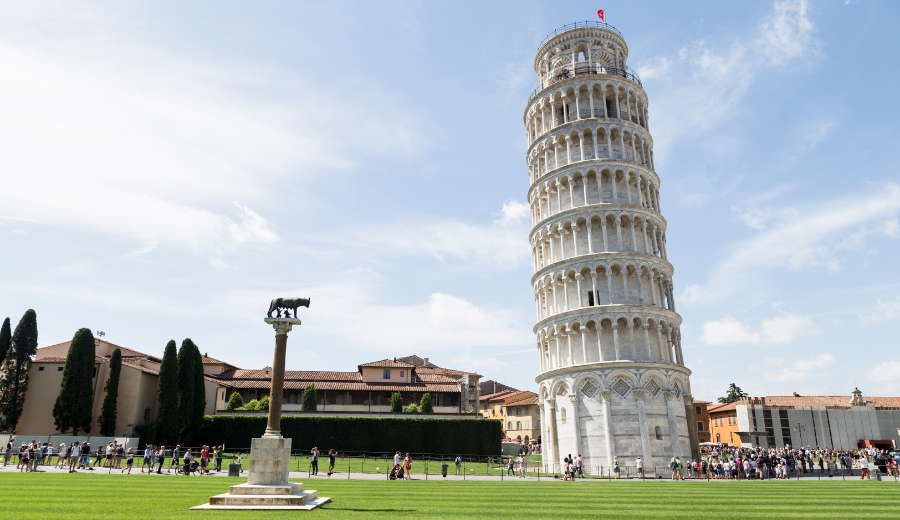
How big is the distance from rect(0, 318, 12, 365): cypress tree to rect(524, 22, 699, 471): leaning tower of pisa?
158ft

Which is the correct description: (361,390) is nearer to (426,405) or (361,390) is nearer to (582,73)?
(426,405)

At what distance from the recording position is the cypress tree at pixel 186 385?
1984 inches

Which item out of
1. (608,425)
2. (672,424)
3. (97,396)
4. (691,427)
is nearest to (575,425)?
(608,425)

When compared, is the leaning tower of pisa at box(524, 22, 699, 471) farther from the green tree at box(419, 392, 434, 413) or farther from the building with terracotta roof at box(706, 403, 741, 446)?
the building with terracotta roof at box(706, 403, 741, 446)

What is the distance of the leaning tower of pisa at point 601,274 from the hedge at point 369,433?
9.18m

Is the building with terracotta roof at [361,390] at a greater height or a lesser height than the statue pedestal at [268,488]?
greater

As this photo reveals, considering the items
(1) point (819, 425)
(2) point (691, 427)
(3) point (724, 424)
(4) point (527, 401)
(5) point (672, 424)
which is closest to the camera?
(5) point (672, 424)

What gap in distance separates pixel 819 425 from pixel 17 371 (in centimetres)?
9777

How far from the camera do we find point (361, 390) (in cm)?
6944

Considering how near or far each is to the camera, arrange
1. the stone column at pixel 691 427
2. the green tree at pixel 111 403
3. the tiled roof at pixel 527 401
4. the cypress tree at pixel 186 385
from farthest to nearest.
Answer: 1. the tiled roof at pixel 527 401
2. the cypress tree at pixel 186 385
3. the green tree at pixel 111 403
4. the stone column at pixel 691 427

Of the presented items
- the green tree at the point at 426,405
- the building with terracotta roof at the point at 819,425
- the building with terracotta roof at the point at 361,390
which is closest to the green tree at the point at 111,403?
the building with terracotta roof at the point at 361,390

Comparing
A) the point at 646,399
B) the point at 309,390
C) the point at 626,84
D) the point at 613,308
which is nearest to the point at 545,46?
the point at 626,84

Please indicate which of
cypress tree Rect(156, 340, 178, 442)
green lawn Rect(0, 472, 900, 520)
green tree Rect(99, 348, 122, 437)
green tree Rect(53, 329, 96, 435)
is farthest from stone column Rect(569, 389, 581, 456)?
green tree Rect(53, 329, 96, 435)

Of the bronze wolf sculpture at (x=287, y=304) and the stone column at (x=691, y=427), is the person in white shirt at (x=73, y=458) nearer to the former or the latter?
the bronze wolf sculpture at (x=287, y=304)
